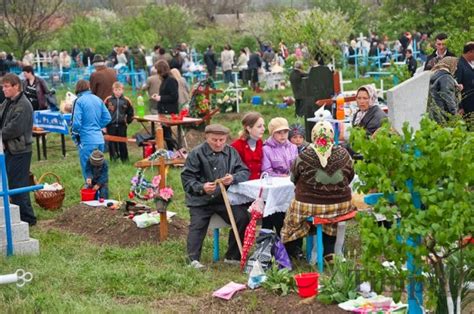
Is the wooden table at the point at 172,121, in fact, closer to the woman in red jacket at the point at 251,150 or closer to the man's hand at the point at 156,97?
the man's hand at the point at 156,97

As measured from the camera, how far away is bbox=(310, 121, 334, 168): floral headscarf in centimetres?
966

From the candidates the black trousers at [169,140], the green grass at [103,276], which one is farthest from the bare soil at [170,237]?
the black trousers at [169,140]

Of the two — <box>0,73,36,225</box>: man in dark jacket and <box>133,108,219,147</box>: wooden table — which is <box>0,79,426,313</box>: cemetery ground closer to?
<box>0,73,36,225</box>: man in dark jacket

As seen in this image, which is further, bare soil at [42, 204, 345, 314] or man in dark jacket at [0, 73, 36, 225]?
man in dark jacket at [0, 73, 36, 225]

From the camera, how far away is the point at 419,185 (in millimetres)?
6633

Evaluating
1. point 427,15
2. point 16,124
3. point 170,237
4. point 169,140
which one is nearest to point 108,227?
point 170,237

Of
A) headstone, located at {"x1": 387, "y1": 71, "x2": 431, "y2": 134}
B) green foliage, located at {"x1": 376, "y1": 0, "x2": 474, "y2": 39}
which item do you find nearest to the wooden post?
headstone, located at {"x1": 387, "y1": 71, "x2": 431, "y2": 134}

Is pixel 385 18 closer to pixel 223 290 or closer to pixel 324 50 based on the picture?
pixel 324 50

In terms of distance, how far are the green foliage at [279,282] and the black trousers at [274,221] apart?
173 centimetres

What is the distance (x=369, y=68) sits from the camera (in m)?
40.0

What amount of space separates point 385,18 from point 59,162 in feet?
60.2

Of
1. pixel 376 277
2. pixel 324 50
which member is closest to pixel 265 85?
pixel 324 50

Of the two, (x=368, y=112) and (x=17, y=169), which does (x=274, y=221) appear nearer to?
(x=368, y=112)

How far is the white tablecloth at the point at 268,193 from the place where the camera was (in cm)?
1024
